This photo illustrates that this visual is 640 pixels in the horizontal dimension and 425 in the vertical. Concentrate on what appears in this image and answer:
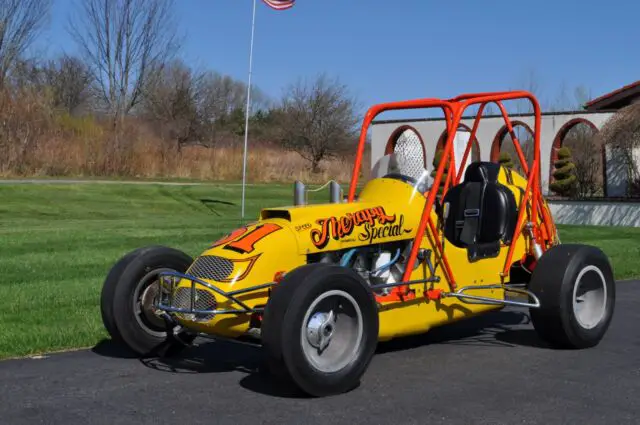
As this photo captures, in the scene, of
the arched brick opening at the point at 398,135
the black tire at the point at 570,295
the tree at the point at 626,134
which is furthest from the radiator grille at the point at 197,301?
the arched brick opening at the point at 398,135

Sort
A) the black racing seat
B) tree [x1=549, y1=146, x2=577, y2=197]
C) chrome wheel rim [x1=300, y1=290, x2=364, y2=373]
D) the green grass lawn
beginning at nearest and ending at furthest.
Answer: chrome wheel rim [x1=300, y1=290, x2=364, y2=373]
the black racing seat
the green grass lawn
tree [x1=549, y1=146, x2=577, y2=197]

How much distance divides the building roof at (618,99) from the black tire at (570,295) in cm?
2165

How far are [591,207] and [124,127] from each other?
19934 millimetres

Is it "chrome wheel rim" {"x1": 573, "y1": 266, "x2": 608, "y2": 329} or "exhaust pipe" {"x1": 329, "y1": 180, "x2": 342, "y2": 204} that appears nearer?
"exhaust pipe" {"x1": 329, "y1": 180, "x2": 342, "y2": 204}

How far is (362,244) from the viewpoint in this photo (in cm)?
604

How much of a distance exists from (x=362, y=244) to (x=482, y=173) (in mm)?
1743

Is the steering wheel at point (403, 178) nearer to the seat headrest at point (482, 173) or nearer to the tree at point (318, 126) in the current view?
the seat headrest at point (482, 173)

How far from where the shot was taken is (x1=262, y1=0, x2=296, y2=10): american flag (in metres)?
22.5

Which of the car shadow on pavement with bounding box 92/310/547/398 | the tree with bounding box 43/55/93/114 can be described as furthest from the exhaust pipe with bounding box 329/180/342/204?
the tree with bounding box 43/55/93/114

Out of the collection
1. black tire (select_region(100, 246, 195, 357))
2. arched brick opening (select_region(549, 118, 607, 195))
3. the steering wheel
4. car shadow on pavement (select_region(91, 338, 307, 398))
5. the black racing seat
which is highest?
arched brick opening (select_region(549, 118, 607, 195))

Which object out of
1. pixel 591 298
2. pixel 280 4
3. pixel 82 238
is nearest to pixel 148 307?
pixel 591 298

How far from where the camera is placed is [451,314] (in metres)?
6.47

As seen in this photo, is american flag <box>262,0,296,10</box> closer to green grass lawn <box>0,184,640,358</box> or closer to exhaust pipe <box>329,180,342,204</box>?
green grass lawn <box>0,184,640,358</box>

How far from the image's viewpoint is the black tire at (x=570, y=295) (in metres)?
6.51
